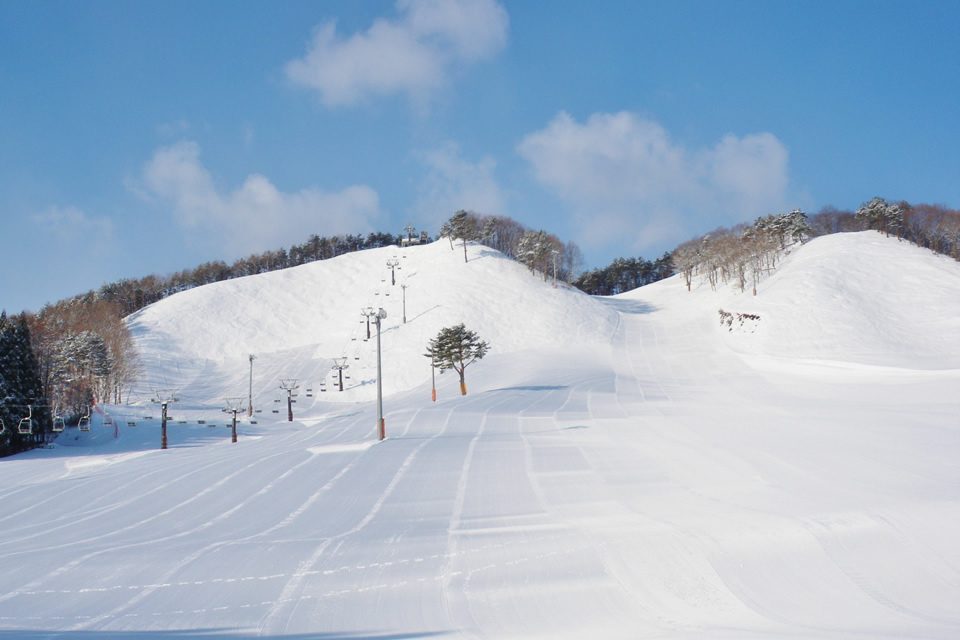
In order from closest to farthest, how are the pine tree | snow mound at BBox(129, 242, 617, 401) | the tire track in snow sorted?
the tire track in snow, the pine tree, snow mound at BBox(129, 242, 617, 401)

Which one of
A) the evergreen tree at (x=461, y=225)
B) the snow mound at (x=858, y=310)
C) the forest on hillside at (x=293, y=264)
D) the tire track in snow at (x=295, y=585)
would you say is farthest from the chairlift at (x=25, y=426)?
the evergreen tree at (x=461, y=225)

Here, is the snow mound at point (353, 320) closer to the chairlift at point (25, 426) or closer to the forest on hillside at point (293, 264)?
the forest on hillside at point (293, 264)

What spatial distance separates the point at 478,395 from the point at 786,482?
90.4ft

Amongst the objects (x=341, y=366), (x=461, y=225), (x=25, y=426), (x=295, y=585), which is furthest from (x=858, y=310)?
(x=25, y=426)

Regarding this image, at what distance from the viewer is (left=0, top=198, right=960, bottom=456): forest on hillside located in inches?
1609

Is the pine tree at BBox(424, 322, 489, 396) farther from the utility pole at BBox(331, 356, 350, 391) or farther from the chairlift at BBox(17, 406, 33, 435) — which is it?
the chairlift at BBox(17, 406, 33, 435)

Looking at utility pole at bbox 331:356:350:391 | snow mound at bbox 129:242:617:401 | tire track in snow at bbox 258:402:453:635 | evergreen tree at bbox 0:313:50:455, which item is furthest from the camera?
snow mound at bbox 129:242:617:401

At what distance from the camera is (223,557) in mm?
9656

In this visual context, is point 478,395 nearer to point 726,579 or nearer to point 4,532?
point 4,532

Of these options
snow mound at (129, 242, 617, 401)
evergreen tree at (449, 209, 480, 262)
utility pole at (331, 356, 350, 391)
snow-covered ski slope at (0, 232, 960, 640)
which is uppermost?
evergreen tree at (449, 209, 480, 262)

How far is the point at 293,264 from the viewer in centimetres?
13125

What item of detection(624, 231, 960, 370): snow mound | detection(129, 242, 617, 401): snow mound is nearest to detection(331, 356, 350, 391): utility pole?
detection(129, 242, 617, 401): snow mound

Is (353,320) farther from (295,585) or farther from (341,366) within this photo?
(295,585)

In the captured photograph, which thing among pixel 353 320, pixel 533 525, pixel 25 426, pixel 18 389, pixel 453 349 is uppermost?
pixel 353 320
